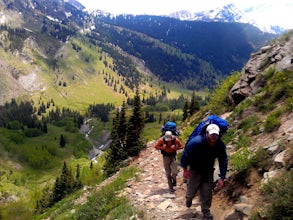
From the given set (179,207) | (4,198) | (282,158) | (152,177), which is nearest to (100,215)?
(179,207)

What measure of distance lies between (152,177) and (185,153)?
983 centimetres

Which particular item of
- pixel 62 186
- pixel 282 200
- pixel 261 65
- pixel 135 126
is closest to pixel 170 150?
pixel 282 200

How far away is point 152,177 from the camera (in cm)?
2080

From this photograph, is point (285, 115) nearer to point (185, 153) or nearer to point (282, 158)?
point (282, 158)

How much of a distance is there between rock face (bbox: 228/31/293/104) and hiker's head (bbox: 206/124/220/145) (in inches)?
626

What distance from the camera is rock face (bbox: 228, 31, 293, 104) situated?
2600cm

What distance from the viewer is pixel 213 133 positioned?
10.2 metres

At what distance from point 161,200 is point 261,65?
1866cm

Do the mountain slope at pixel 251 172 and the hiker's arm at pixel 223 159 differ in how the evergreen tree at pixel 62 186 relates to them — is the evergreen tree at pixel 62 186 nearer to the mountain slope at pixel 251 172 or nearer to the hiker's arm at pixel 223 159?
the mountain slope at pixel 251 172

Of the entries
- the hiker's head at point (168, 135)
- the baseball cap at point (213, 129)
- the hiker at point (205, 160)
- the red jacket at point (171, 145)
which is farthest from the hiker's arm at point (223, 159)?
the red jacket at point (171, 145)

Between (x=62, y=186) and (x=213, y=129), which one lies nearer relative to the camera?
(x=213, y=129)

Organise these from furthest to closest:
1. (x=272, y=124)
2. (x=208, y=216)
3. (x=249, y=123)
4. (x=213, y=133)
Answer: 1. (x=249, y=123)
2. (x=272, y=124)
3. (x=208, y=216)
4. (x=213, y=133)

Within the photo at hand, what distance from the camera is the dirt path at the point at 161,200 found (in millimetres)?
12602

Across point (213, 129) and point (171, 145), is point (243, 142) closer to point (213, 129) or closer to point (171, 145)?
point (171, 145)
